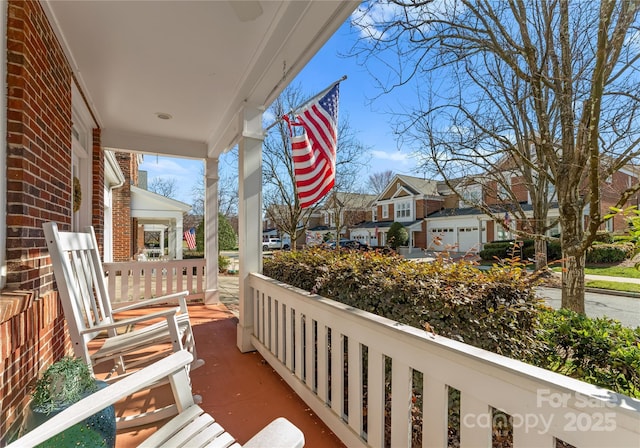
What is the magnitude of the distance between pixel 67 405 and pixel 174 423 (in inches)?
23.2

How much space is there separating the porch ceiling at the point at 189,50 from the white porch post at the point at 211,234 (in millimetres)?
1462

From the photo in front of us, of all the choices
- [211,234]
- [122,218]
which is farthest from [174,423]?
[122,218]

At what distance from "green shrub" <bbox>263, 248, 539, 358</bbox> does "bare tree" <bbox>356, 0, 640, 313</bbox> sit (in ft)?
2.81

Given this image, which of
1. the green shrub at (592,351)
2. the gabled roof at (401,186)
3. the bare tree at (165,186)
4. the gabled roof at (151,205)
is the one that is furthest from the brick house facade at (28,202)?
the bare tree at (165,186)

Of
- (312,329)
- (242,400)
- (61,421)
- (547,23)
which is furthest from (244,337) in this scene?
(547,23)

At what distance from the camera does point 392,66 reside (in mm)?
2973

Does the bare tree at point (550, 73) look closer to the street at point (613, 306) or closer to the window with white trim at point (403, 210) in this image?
the street at point (613, 306)

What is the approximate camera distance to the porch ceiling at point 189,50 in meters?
2.21

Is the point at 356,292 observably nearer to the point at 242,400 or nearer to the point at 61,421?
the point at 242,400

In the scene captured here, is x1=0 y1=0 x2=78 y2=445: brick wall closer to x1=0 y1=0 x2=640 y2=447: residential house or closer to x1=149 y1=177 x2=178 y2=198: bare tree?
x1=0 y1=0 x2=640 y2=447: residential house

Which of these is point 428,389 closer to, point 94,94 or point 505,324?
point 505,324

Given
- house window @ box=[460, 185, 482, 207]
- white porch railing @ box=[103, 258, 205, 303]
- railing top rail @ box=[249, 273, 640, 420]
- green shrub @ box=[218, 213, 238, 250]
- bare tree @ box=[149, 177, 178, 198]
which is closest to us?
railing top rail @ box=[249, 273, 640, 420]

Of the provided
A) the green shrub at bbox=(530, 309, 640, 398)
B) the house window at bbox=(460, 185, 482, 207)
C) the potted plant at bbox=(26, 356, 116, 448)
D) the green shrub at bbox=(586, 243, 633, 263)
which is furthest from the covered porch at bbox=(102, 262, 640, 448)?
the house window at bbox=(460, 185, 482, 207)

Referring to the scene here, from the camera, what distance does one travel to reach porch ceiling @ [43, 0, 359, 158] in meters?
2.21
